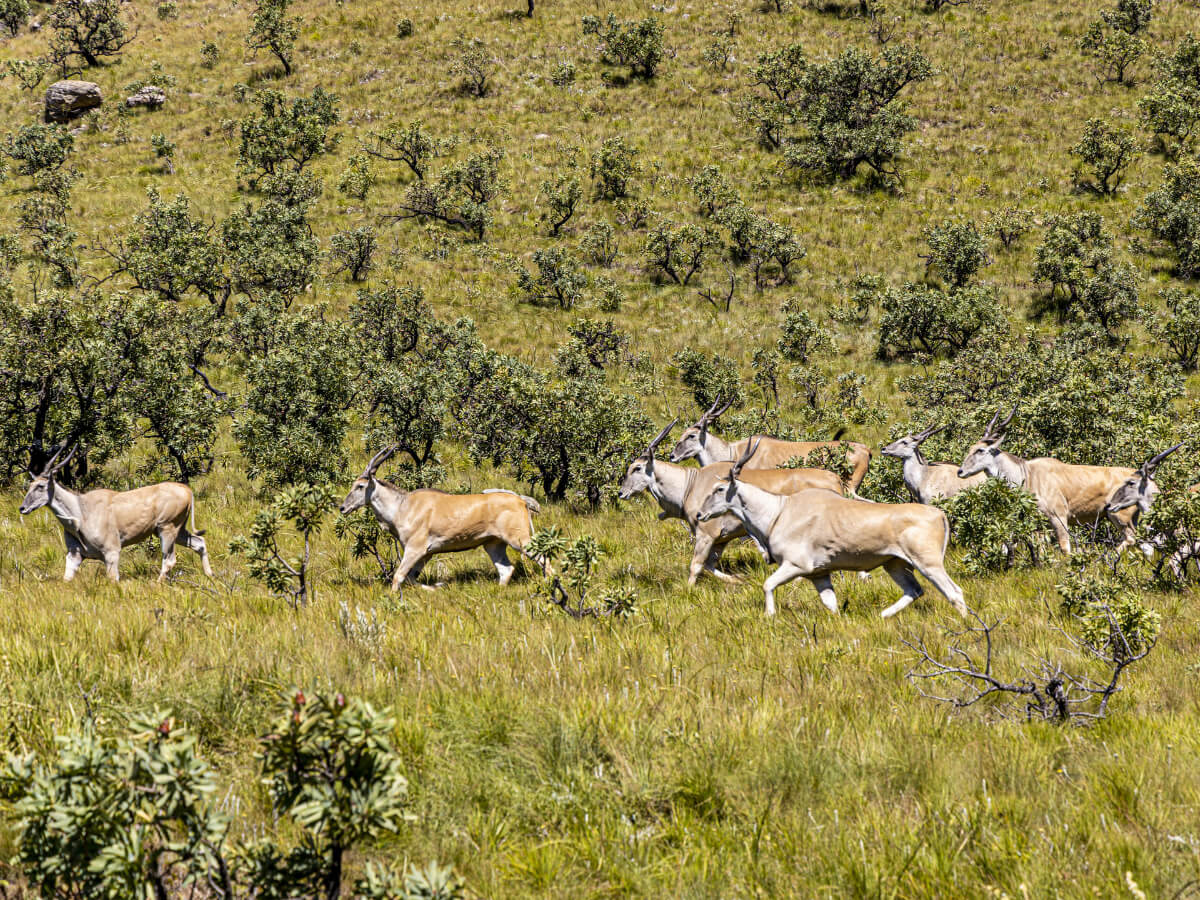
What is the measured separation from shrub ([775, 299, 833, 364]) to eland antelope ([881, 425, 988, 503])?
52.4ft

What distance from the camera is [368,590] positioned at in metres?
10.5

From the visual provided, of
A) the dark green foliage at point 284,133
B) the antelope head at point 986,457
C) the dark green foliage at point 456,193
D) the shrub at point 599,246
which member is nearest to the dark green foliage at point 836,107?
the shrub at point 599,246

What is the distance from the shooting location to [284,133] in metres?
49.2

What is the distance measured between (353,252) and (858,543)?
34.9m

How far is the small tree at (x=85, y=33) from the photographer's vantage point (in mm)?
65000

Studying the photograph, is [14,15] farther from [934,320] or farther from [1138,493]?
[1138,493]

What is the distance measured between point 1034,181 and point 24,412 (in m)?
49.0

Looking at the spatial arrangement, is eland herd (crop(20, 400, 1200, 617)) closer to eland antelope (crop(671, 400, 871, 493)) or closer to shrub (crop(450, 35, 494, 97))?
eland antelope (crop(671, 400, 871, 493))

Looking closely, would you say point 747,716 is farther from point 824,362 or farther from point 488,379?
point 824,362

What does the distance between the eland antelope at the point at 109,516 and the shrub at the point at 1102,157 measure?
48.1m

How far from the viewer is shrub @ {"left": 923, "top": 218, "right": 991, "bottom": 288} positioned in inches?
1437

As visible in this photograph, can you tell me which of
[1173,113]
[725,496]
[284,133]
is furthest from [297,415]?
[1173,113]

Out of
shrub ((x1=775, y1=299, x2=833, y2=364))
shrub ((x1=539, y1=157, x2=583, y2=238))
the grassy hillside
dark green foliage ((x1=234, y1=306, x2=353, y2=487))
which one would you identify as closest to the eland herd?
the grassy hillside

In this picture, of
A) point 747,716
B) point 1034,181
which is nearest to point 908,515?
point 747,716
